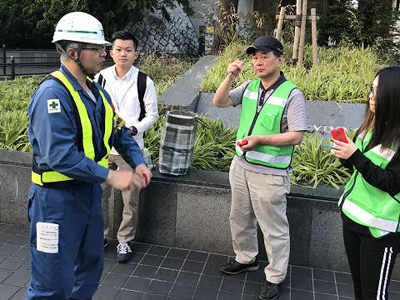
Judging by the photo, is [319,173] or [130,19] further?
[130,19]

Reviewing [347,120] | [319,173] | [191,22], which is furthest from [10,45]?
[319,173]

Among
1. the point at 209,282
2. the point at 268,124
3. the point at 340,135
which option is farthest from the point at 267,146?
the point at 209,282

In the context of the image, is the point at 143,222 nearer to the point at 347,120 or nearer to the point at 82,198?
the point at 82,198

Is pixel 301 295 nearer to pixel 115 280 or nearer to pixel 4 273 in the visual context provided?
pixel 115 280

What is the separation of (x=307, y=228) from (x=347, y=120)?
3.12m

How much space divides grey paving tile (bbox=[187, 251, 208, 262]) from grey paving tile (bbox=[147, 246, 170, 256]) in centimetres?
26

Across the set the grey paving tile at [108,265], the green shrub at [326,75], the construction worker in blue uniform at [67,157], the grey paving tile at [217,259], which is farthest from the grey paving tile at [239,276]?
the green shrub at [326,75]

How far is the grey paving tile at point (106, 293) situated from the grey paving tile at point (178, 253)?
32.8 inches

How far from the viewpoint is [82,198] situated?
2.97 meters

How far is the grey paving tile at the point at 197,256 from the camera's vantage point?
4.72 meters

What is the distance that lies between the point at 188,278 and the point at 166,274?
22 cm

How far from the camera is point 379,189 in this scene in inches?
108

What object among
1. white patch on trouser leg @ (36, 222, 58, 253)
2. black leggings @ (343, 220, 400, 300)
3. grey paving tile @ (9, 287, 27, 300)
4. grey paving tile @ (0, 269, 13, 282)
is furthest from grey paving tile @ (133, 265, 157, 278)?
black leggings @ (343, 220, 400, 300)

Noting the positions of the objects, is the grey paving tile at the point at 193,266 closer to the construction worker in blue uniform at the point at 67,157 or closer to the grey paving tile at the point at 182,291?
the grey paving tile at the point at 182,291
